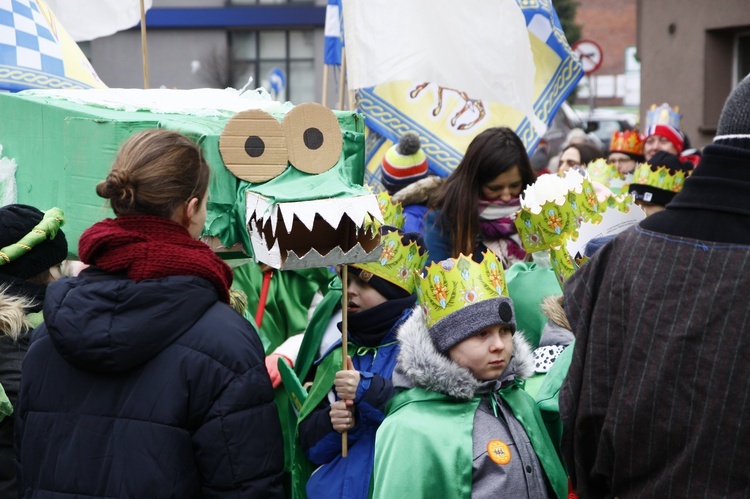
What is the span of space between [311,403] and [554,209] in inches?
51.3

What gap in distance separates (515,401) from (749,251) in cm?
133

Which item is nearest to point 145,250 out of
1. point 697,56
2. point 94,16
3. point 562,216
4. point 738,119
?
point 738,119

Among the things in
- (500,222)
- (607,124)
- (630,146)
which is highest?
(607,124)

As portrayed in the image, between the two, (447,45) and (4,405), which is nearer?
(4,405)

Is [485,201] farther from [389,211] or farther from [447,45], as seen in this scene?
[447,45]

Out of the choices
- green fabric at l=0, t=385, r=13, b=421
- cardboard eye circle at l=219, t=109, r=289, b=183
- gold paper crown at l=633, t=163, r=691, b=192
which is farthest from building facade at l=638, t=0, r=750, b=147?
green fabric at l=0, t=385, r=13, b=421

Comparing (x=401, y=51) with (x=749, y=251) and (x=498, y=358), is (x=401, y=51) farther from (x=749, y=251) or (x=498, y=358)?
(x=749, y=251)

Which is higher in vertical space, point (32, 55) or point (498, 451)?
point (32, 55)

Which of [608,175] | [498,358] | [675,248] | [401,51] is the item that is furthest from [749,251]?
[608,175]

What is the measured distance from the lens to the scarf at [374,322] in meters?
3.98

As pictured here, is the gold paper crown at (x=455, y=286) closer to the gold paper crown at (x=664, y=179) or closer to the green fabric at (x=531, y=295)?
the green fabric at (x=531, y=295)

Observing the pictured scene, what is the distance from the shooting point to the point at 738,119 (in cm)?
234

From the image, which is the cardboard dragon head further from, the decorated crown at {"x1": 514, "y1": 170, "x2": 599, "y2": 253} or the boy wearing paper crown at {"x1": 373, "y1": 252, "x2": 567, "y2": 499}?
the decorated crown at {"x1": 514, "y1": 170, "x2": 599, "y2": 253}

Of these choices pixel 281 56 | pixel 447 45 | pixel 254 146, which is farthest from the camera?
pixel 281 56
